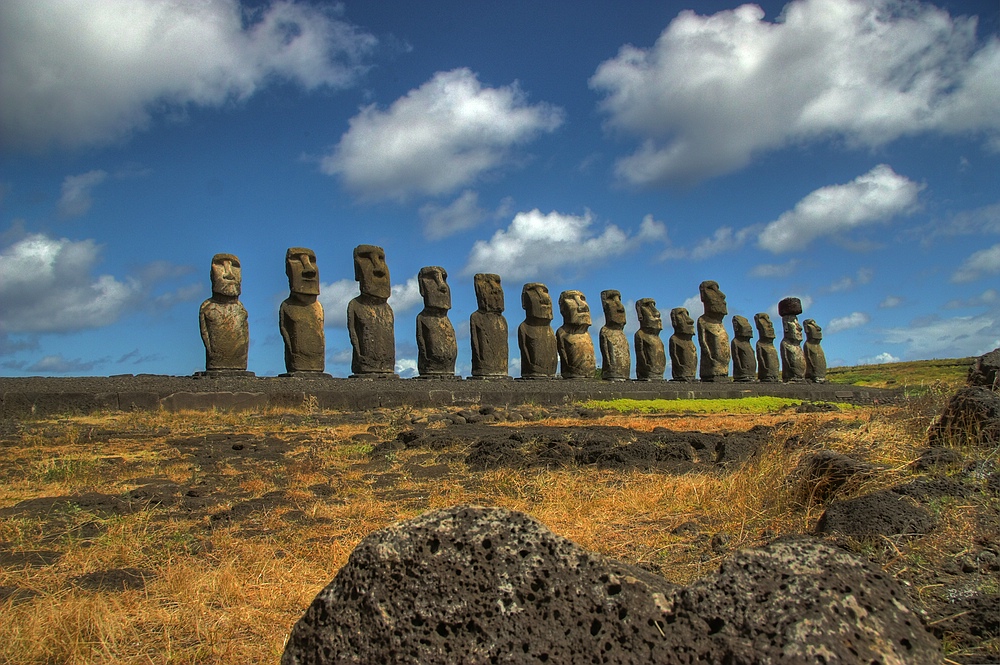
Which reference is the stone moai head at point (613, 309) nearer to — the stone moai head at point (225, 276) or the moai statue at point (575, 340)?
the moai statue at point (575, 340)

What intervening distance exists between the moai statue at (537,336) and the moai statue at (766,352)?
37.3ft

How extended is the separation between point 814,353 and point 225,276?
76.5 ft

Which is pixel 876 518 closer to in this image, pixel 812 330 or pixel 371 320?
pixel 371 320

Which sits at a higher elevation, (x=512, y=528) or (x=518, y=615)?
(x=512, y=528)

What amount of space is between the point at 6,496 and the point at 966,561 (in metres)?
6.42

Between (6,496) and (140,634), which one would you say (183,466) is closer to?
(6,496)

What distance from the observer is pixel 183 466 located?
701 cm

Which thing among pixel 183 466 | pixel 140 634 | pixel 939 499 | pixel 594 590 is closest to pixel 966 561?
pixel 939 499

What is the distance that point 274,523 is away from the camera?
489 cm

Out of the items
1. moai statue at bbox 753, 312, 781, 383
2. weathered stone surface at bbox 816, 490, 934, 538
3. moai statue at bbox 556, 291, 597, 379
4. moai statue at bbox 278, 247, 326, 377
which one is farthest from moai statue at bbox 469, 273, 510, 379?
weathered stone surface at bbox 816, 490, 934, 538

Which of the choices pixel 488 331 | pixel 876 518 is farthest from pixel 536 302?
pixel 876 518

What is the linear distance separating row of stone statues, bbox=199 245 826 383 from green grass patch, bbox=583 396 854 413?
3.20 meters

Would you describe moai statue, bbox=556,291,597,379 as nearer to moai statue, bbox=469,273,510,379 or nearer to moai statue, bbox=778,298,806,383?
moai statue, bbox=469,273,510,379

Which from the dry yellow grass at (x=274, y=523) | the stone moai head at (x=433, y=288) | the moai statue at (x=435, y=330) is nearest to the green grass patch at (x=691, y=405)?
the moai statue at (x=435, y=330)
